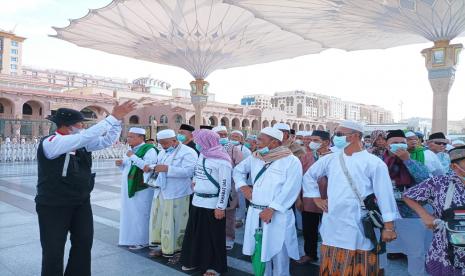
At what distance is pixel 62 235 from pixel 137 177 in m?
1.76

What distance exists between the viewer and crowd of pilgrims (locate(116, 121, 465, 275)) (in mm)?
2492

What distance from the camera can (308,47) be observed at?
1953 cm

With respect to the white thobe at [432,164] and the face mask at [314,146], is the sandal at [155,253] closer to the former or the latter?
the face mask at [314,146]

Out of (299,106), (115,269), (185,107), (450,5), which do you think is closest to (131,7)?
(450,5)

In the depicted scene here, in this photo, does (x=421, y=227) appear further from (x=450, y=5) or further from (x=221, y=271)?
(x=450, y=5)

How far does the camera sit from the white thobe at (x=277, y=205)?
2969 mm

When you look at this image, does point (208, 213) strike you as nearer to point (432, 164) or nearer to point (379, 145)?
point (379, 145)

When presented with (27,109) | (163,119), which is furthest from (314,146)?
(27,109)

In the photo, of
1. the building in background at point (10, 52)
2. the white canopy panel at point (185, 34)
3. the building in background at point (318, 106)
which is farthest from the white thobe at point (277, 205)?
the building in background at point (318, 106)

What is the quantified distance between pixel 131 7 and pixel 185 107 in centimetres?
2618

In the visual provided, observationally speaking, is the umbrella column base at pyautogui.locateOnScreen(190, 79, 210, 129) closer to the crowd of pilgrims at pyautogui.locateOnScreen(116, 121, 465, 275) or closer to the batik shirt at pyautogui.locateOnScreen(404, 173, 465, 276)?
the crowd of pilgrims at pyautogui.locateOnScreen(116, 121, 465, 275)

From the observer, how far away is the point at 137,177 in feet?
14.5

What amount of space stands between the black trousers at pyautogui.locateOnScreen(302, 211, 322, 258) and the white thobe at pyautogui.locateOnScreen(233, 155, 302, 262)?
1.19m

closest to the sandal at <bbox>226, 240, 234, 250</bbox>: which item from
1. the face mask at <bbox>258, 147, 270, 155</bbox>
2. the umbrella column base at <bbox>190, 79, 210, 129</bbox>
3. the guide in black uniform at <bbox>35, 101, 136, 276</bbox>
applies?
the face mask at <bbox>258, 147, 270, 155</bbox>
